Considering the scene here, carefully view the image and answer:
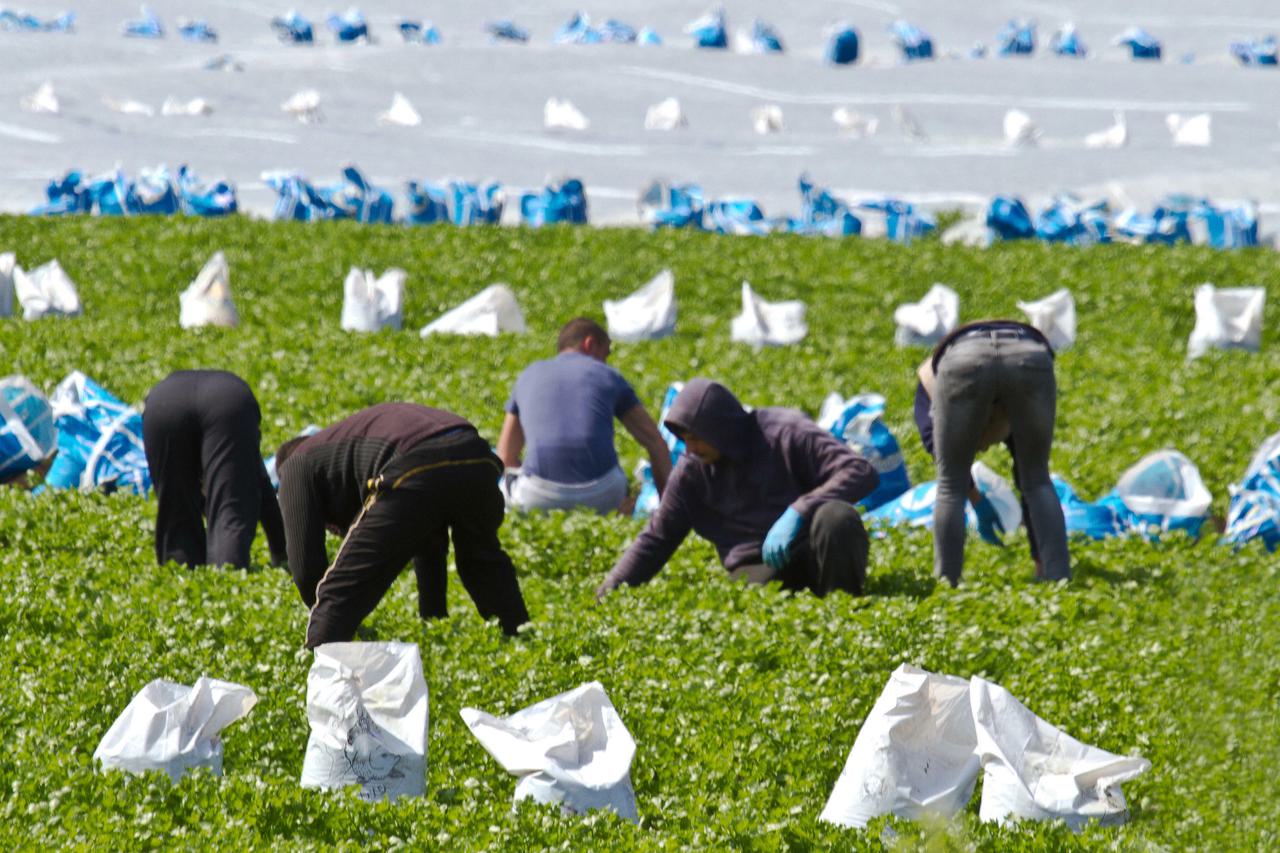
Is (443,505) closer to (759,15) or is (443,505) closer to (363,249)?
(363,249)

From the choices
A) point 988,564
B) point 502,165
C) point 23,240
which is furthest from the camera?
point 502,165

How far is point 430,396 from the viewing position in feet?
39.7

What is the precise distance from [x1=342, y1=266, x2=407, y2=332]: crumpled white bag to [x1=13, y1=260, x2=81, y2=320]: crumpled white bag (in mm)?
2275

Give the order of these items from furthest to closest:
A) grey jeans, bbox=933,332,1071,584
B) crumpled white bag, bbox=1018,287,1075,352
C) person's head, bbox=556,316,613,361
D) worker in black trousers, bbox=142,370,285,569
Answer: crumpled white bag, bbox=1018,287,1075,352 < person's head, bbox=556,316,613,361 < worker in black trousers, bbox=142,370,285,569 < grey jeans, bbox=933,332,1071,584

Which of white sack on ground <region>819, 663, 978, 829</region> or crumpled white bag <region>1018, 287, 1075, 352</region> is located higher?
white sack on ground <region>819, 663, 978, 829</region>

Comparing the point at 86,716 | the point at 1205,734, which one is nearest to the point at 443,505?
the point at 86,716

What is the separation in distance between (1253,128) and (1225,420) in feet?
46.5

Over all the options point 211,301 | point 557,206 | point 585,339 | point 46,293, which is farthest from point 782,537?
point 557,206

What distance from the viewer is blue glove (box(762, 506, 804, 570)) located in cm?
774

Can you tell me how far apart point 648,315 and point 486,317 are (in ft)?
4.33

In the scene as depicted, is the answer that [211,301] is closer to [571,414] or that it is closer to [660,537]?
[571,414]

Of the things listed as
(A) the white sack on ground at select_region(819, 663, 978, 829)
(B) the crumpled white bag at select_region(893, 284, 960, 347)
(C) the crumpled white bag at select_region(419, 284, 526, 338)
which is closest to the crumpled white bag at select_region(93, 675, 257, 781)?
(A) the white sack on ground at select_region(819, 663, 978, 829)

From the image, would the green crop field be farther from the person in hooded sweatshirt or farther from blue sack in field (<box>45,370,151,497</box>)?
blue sack in field (<box>45,370,151,497</box>)

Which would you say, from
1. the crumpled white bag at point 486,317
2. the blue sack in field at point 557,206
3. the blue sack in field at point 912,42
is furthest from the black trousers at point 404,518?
the blue sack in field at point 912,42
